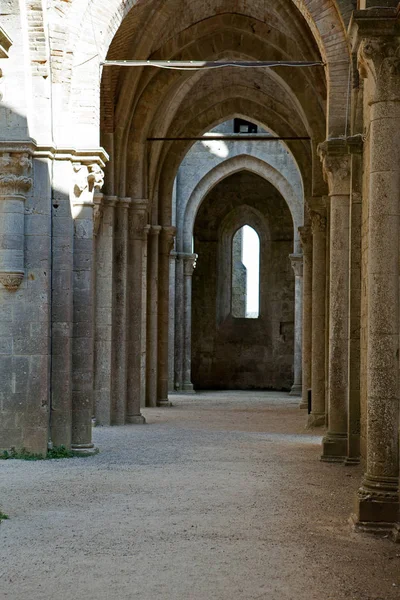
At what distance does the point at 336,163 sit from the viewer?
41.3 feet

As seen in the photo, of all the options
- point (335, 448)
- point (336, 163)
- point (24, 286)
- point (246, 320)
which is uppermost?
point (336, 163)

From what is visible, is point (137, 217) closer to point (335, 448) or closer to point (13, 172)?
point (13, 172)

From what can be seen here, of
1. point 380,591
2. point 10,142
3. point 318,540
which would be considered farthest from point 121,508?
point 10,142

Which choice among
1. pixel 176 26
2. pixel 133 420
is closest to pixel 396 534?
pixel 133 420

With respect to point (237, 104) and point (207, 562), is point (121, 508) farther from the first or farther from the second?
point (237, 104)

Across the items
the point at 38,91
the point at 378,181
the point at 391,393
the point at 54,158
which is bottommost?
the point at 391,393

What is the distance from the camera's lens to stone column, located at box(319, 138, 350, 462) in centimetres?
1270

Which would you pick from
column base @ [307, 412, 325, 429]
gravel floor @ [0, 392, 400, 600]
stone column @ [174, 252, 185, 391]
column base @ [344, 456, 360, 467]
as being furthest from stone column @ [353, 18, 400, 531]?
stone column @ [174, 252, 185, 391]

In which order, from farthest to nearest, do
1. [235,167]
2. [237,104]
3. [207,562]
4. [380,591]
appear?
1. [235,167]
2. [237,104]
3. [207,562]
4. [380,591]

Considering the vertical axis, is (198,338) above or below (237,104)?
below

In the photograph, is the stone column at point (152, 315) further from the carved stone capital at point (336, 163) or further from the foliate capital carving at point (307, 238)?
the carved stone capital at point (336, 163)

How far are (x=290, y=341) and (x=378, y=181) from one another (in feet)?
87.4

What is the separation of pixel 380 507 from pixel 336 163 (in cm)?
582

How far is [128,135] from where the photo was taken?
60.5 feet
